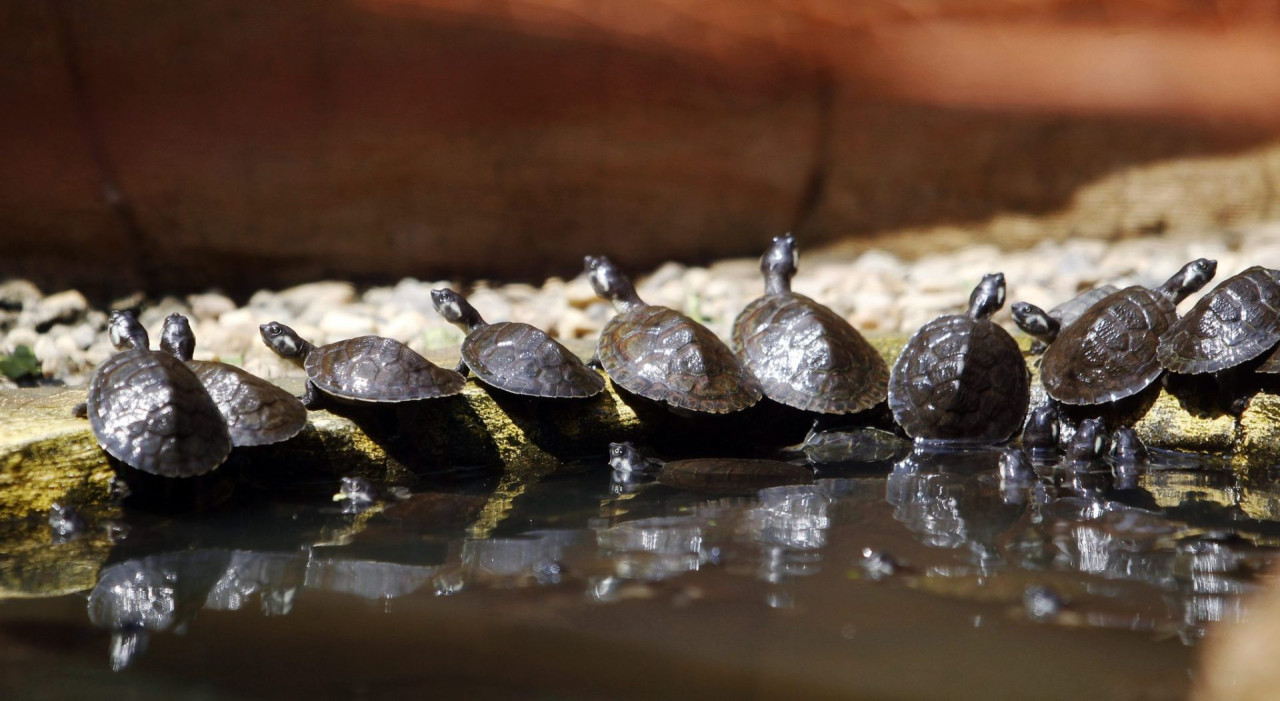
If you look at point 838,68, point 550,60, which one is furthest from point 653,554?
point 838,68

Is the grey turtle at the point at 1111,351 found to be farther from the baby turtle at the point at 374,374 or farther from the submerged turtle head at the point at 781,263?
the baby turtle at the point at 374,374

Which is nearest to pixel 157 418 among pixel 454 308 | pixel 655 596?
pixel 454 308

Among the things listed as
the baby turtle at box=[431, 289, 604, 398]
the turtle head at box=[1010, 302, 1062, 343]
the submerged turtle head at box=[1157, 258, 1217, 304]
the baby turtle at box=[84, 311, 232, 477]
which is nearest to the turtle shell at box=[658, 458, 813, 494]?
the baby turtle at box=[431, 289, 604, 398]

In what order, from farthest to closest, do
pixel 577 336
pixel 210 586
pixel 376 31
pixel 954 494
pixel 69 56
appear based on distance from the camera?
pixel 376 31
pixel 69 56
pixel 577 336
pixel 954 494
pixel 210 586

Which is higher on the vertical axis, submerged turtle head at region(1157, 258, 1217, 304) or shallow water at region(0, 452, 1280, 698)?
submerged turtle head at region(1157, 258, 1217, 304)

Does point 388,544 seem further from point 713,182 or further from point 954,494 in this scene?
point 713,182

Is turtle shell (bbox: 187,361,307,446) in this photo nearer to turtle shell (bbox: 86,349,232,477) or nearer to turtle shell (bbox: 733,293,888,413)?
turtle shell (bbox: 86,349,232,477)
